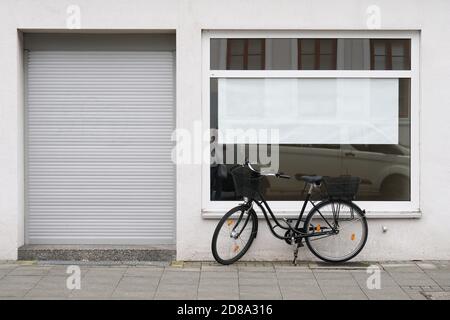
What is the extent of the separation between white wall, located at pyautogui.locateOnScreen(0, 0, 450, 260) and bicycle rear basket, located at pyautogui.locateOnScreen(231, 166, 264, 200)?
0.56 m

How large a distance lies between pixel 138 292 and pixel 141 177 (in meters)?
2.24

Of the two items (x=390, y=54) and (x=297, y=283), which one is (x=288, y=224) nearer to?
(x=297, y=283)

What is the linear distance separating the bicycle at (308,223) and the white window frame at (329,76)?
0.80ft

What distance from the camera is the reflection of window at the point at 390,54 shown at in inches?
372

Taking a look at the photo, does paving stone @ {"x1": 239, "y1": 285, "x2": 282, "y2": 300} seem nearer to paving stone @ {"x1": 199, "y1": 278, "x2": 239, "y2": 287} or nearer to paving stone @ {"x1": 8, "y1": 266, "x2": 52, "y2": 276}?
paving stone @ {"x1": 199, "y1": 278, "x2": 239, "y2": 287}

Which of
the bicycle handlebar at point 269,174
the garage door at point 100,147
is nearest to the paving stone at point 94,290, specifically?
the garage door at point 100,147

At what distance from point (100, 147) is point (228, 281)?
2.67 meters

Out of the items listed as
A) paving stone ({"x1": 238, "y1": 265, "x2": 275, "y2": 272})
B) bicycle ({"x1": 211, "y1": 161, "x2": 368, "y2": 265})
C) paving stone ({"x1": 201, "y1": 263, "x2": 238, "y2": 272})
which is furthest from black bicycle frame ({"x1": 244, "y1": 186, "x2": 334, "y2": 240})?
paving stone ({"x1": 201, "y1": 263, "x2": 238, "y2": 272})

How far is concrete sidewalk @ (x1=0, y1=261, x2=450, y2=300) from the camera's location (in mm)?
7828

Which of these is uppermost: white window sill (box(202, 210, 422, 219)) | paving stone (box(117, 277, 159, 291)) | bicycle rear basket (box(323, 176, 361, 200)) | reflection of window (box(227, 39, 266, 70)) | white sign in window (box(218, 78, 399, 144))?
reflection of window (box(227, 39, 266, 70))

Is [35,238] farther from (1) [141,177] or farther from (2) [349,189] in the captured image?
(2) [349,189]

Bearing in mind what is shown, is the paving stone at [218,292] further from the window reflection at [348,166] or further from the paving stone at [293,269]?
the window reflection at [348,166]

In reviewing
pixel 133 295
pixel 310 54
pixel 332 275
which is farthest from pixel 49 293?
pixel 310 54
